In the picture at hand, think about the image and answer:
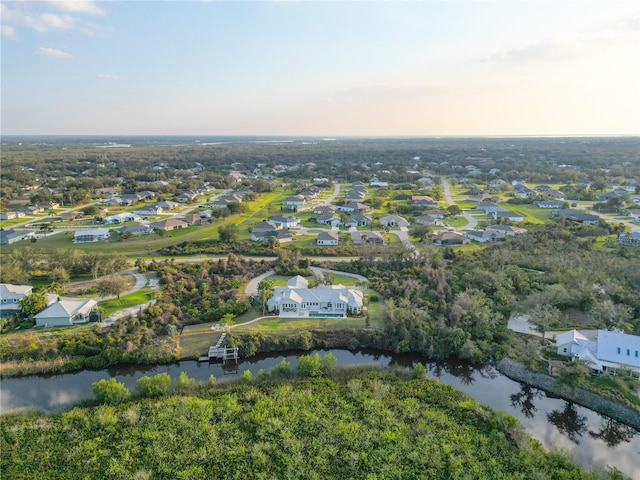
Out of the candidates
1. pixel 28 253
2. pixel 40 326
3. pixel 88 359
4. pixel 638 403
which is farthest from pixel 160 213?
pixel 638 403

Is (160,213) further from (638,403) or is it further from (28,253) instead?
(638,403)

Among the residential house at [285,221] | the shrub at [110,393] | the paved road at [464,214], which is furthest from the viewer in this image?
the residential house at [285,221]

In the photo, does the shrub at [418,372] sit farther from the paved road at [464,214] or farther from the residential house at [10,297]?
the paved road at [464,214]

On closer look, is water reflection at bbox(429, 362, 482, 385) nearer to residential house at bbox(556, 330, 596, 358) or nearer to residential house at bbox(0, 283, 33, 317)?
residential house at bbox(556, 330, 596, 358)

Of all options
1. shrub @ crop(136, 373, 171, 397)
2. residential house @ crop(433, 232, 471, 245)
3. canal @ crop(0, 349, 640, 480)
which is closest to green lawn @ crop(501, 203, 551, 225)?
residential house @ crop(433, 232, 471, 245)

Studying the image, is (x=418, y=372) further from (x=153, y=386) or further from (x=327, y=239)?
(x=327, y=239)

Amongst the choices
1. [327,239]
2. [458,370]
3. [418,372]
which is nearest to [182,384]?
[418,372]

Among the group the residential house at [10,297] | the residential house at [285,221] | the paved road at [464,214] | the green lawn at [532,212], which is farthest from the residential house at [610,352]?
the residential house at [285,221]
